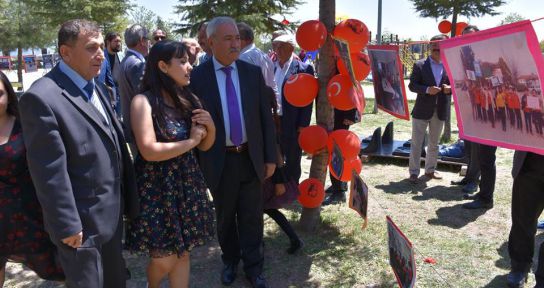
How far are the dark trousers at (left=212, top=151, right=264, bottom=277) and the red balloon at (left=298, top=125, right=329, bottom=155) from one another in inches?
30.9

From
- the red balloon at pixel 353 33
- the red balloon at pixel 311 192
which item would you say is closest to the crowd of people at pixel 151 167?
the red balloon at pixel 311 192

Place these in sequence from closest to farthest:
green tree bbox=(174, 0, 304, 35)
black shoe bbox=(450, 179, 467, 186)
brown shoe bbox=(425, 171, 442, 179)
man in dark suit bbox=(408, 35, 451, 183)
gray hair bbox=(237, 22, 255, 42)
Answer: gray hair bbox=(237, 22, 255, 42)
man in dark suit bbox=(408, 35, 451, 183)
black shoe bbox=(450, 179, 467, 186)
brown shoe bbox=(425, 171, 442, 179)
green tree bbox=(174, 0, 304, 35)

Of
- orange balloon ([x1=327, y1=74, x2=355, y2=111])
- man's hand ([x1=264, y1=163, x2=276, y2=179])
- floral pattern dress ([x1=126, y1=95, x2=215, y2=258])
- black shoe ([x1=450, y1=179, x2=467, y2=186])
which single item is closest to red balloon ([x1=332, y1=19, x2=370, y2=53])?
orange balloon ([x1=327, y1=74, x2=355, y2=111])

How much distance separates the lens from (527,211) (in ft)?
9.93

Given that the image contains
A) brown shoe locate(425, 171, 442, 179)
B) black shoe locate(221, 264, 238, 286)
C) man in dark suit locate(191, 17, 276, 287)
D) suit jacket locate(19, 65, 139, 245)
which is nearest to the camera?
suit jacket locate(19, 65, 139, 245)

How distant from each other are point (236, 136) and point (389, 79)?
1537 mm

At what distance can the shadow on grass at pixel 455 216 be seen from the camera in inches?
172

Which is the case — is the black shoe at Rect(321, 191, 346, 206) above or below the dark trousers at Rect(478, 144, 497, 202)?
below

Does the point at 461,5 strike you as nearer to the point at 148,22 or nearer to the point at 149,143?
the point at 149,143

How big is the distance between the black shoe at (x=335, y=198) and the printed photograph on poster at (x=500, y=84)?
231cm

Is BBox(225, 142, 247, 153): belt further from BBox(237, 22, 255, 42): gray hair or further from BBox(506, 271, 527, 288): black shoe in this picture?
BBox(506, 271, 527, 288): black shoe

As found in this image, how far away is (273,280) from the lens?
10.9ft

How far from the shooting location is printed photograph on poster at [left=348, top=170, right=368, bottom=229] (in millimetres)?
3457

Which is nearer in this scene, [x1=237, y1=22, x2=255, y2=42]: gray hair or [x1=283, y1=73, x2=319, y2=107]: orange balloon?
[x1=283, y1=73, x2=319, y2=107]: orange balloon
